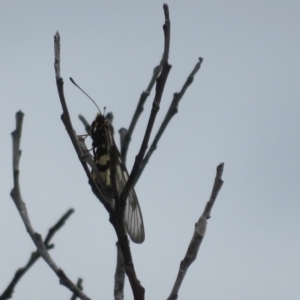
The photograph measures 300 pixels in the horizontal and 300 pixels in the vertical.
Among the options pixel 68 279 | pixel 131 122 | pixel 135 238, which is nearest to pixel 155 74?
pixel 131 122

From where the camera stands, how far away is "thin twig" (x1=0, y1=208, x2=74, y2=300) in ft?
9.29

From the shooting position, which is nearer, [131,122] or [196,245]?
[196,245]

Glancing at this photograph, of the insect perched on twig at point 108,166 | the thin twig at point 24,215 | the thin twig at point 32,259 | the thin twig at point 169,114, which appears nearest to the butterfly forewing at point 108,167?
the insect perched on twig at point 108,166

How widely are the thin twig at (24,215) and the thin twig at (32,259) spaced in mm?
46

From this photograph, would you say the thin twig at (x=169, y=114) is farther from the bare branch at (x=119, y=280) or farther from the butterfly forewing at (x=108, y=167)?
the bare branch at (x=119, y=280)

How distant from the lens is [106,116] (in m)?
4.59

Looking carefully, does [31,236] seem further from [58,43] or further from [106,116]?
[106,116]

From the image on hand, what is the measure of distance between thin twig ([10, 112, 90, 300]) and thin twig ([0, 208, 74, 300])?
5cm

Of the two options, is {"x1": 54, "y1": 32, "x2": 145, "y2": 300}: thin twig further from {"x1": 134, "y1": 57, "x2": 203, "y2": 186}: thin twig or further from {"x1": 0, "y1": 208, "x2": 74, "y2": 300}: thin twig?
{"x1": 134, "y1": 57, "x2": 203, "y2": 186}: thin twig

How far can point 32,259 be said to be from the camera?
3068 millimetres

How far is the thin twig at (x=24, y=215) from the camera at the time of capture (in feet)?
9.92

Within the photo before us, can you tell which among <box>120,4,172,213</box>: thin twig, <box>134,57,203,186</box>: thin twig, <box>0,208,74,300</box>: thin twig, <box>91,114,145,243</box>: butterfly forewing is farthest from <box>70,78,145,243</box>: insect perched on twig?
<box>120,4,172,213</box>: thin twig

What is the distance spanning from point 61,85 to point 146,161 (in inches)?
52.1

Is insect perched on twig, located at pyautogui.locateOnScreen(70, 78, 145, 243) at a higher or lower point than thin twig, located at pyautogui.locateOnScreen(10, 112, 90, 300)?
higher
